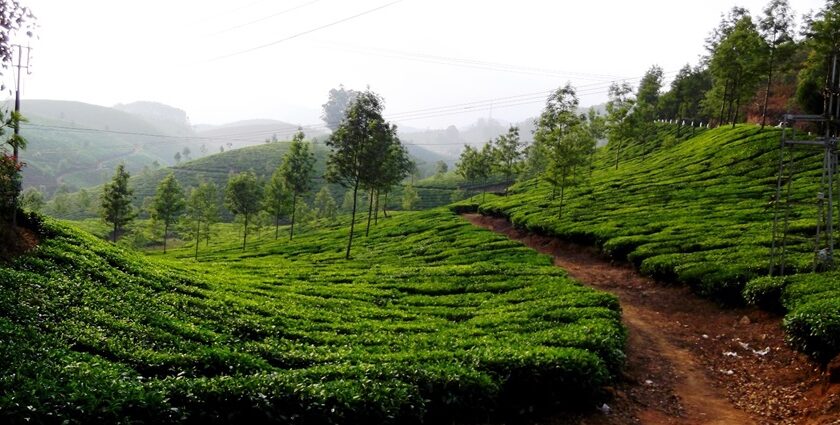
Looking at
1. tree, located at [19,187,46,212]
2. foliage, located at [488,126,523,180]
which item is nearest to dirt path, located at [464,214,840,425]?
tree, located at [19,187,46,212]

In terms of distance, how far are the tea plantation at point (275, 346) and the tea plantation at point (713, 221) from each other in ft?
17.8

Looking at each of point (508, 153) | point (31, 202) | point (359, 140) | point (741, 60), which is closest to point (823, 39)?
point (741, 60)

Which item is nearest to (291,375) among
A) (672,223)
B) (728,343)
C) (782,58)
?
(728,343)

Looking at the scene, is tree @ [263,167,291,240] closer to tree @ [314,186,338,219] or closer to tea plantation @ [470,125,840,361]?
tea plantation @ [470,125,840,361]

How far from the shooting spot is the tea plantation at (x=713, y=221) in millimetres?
17250

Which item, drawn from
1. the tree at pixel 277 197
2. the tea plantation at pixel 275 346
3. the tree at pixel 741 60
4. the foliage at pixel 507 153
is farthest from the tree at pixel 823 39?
the tree at pixel 277 197

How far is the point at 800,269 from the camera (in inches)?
787

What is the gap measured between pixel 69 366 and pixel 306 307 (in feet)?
35.2

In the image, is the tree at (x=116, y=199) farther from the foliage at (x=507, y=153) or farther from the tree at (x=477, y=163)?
the tree at (x=477, y=163)

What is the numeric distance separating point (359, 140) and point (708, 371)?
27743 mm

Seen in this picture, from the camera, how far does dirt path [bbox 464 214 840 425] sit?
11945mm

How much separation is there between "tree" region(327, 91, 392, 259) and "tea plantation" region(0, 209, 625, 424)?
15586 mm

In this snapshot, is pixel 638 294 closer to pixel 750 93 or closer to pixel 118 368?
pixel 118 368

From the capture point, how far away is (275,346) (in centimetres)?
1326
